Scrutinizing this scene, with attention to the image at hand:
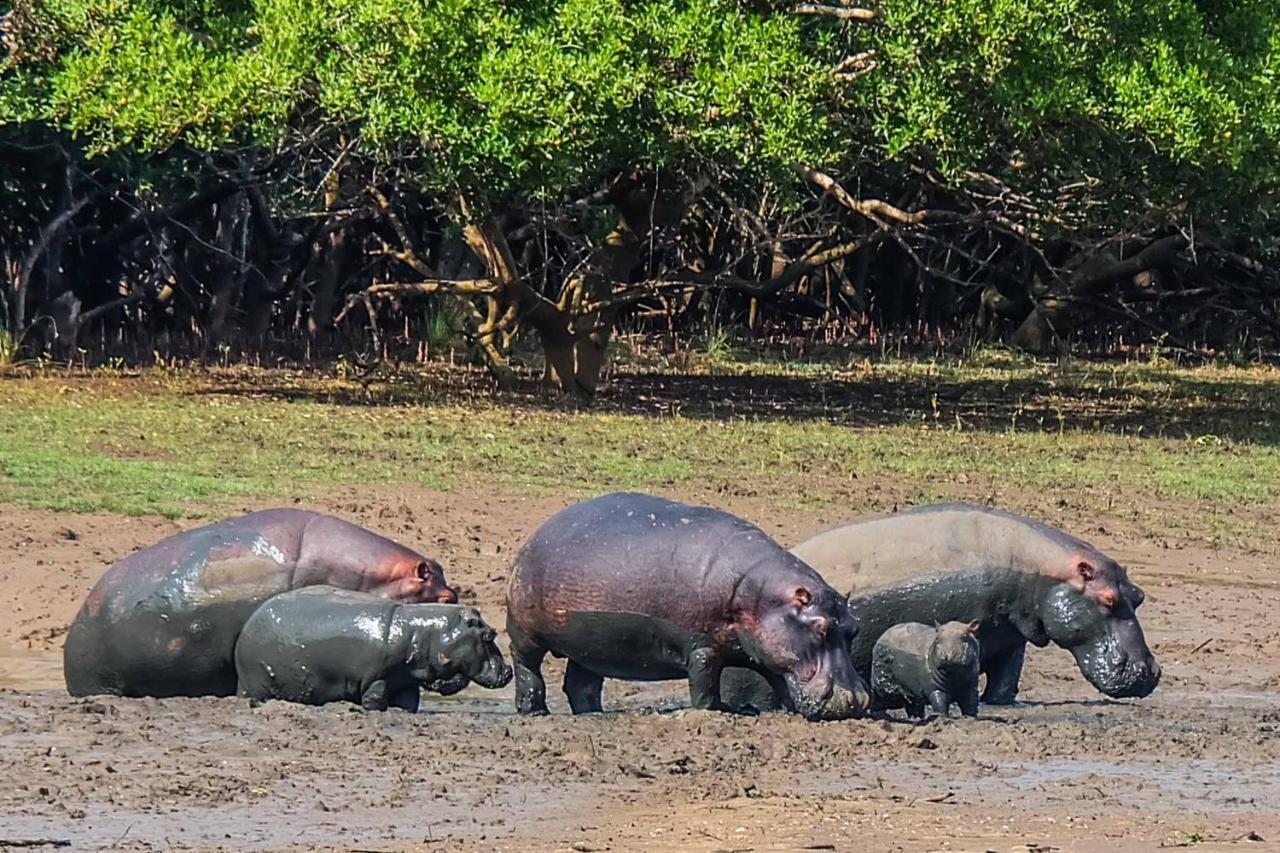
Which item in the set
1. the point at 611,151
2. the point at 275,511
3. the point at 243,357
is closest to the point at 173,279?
the point at 243,357

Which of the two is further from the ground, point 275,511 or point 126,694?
point 275,511

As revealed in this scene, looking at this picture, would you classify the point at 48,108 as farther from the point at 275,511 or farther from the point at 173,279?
the point at 275,511

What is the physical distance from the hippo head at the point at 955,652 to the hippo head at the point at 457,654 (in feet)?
4.60

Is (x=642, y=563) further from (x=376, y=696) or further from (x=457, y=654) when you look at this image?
(x=376, y=696)

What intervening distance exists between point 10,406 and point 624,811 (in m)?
9.60

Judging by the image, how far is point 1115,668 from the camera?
7.79m

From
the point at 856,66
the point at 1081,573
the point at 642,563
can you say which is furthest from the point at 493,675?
the point at 856,66

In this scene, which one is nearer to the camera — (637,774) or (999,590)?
(637,774)

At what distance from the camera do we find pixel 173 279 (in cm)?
2158

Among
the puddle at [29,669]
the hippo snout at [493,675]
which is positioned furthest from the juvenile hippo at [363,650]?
the puddle at [29,669]

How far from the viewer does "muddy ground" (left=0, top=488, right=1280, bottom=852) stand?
18.7ft

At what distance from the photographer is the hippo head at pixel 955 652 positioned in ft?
24.1

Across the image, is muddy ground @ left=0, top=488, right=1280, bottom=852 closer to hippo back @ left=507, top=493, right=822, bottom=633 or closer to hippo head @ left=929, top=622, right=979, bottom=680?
hippo head @ left=929, top=622, right=979, bottom=680

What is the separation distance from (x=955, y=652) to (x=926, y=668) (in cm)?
16
